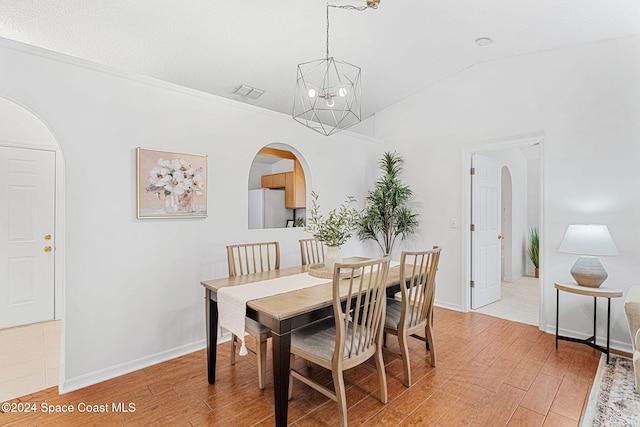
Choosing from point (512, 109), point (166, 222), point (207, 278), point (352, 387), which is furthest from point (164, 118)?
point (512, 109)

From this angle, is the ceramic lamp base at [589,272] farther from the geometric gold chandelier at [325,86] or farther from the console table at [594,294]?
the geometric gold chandelier at [325,86]

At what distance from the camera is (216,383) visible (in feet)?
Result: 7.95

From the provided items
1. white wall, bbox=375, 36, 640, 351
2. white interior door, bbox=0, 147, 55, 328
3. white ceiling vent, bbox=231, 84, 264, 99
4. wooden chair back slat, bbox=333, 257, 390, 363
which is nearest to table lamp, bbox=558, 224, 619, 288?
white wall, bbox=375, 36, 640, 351

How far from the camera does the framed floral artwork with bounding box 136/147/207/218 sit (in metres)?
2.66

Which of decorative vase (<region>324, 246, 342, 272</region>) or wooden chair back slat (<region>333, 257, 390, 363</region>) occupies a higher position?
decorative vase (<region>324, 246, 342, 272</region>)

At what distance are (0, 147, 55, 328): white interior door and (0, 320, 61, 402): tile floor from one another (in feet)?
0.72

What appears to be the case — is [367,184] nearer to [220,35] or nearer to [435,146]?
[435,146]

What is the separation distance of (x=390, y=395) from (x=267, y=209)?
10.6ft

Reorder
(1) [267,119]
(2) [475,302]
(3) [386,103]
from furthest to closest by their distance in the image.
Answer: (3) [386,103] → (2) [475,302] → (1) [267,119]

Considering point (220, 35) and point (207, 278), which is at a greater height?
point (220, 35)

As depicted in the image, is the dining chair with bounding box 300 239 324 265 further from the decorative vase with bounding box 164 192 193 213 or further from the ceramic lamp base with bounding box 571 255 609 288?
the ceramic lamp base with bounding box 571 255 609 288

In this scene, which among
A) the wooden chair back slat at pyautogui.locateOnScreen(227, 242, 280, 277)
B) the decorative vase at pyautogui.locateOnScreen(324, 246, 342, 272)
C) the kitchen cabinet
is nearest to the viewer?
the decorative vase at pyautogui.locateOnScreen(324, 246, 342, 272)

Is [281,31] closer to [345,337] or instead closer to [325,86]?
[325,86]

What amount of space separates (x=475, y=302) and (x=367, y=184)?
219 centimetres
